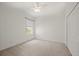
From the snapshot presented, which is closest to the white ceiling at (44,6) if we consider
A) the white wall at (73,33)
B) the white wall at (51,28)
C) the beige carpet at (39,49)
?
the white wall at (51,28)

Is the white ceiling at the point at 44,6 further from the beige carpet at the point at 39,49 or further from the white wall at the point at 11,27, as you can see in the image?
the beige carpet at the point at 39,49

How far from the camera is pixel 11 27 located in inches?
48.1

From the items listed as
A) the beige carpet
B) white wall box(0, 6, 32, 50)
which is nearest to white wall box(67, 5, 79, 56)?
the beige carpet

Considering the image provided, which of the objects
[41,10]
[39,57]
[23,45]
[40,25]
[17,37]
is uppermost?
[41,10]

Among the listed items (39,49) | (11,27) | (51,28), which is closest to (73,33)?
(51,28)

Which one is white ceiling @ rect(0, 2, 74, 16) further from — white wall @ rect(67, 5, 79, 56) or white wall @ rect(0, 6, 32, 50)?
white wall @ rect(67, 5, 79, 56)

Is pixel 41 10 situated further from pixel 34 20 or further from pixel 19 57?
pixel 19 57

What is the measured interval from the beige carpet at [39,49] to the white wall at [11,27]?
90 mm

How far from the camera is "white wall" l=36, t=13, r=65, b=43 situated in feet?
4.05

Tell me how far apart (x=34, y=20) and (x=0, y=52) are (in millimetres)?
673

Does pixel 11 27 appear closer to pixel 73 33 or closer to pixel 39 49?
pixel 39 49

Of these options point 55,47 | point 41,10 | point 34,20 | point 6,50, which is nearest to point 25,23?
point 34,20

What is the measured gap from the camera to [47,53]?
1.22m

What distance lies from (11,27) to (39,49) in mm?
538
